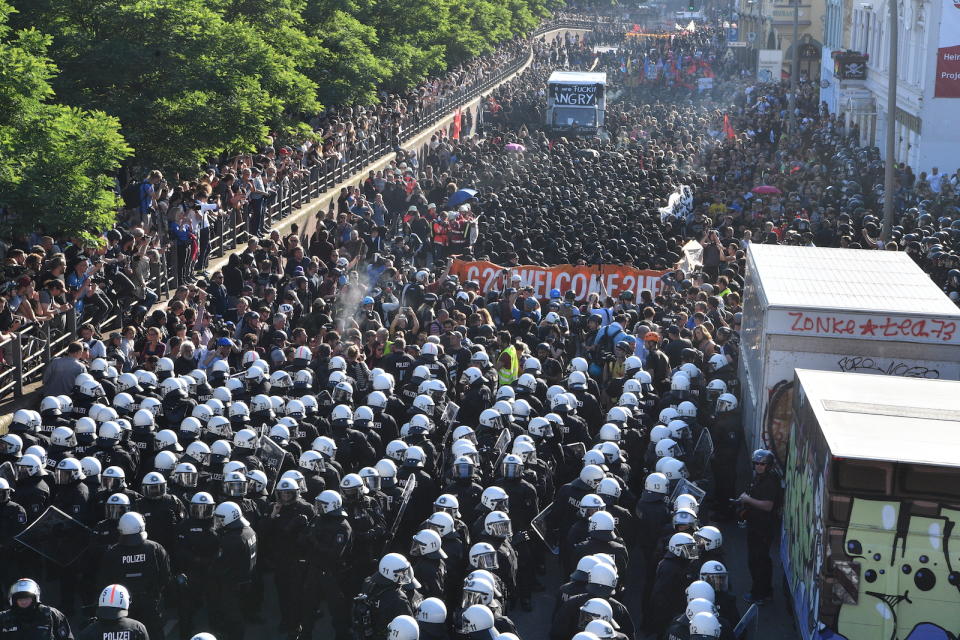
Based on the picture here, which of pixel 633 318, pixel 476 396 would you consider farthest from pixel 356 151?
pixel 476 396

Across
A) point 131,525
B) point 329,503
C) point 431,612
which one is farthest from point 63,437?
point 431,612

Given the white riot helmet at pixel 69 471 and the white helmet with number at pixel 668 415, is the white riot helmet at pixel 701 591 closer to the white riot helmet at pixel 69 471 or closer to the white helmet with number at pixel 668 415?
the white helmet with number at pixel 668 415

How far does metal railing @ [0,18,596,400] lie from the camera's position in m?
16.5

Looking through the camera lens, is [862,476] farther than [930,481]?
Yes

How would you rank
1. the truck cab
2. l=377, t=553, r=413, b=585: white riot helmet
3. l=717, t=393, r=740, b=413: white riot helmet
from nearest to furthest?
1. the truck cab
2. l=377, t=553, r=413, b=585: white riot helmet
3. l=717, t=393, r=740, b=413: white riot helmet

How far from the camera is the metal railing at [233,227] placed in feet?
54.3

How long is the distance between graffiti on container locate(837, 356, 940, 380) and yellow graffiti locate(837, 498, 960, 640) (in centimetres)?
378

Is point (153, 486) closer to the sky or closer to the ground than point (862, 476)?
closer to the ground

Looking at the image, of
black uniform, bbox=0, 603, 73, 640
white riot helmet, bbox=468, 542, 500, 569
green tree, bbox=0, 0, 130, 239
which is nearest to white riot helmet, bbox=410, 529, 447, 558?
white riot helmet, bbox=468, 542, 500, 569

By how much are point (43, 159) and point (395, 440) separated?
24.3ft

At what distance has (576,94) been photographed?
154 feet

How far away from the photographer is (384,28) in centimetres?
4584

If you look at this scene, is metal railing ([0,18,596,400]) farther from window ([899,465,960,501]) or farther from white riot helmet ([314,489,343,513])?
window ([899,465,960,501])

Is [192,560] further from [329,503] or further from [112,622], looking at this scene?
[112,622]
